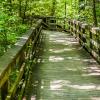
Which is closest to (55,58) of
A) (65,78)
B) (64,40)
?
(65,78)

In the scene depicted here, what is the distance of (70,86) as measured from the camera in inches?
251

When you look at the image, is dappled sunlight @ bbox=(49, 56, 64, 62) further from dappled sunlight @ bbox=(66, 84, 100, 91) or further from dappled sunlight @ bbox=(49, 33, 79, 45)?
dappled sunlight @ bbox=(49, 33, 79, 45)

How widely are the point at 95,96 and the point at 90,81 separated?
3.64 feet

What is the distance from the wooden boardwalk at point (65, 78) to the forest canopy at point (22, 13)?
4.89 feet

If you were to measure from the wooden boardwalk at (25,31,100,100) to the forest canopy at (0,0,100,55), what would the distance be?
1491mm

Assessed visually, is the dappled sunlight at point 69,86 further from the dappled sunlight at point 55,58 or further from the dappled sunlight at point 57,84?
the dappled sunlight at point 55,58

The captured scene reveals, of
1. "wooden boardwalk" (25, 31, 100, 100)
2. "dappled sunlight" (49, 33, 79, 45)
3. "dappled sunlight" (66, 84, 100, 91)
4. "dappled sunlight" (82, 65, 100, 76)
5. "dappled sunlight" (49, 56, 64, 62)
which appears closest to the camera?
"wooden boardwalk" (25, 31, 100, 100)

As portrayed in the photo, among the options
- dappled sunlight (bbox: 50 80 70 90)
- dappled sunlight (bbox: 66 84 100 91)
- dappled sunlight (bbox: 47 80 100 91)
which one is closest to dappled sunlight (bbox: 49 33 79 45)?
dappled sunlight (bbox: 50 80 70 90)

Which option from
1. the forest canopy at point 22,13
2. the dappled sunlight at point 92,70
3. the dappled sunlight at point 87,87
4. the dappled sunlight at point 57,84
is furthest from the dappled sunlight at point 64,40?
the dappled sunlight at point 87,87

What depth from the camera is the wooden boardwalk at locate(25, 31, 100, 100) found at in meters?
5.80

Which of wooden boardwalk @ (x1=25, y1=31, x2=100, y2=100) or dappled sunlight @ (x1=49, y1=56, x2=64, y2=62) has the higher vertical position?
wooden boardwalk @ (x1=25, y1=31, x2=100, y2=100)

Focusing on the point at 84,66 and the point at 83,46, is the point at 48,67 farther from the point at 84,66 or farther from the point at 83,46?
the point at 83,46

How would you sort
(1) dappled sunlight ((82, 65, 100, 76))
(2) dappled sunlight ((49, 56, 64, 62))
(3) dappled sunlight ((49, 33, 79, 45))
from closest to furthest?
(1) dappled sunlight ((82, 65, 100, 76))
(2) dappled sunlight ((49, 56, 64, 62))
(3) dappled sunlight ((49, 33, 79, 45))

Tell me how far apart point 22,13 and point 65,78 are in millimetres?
13520
